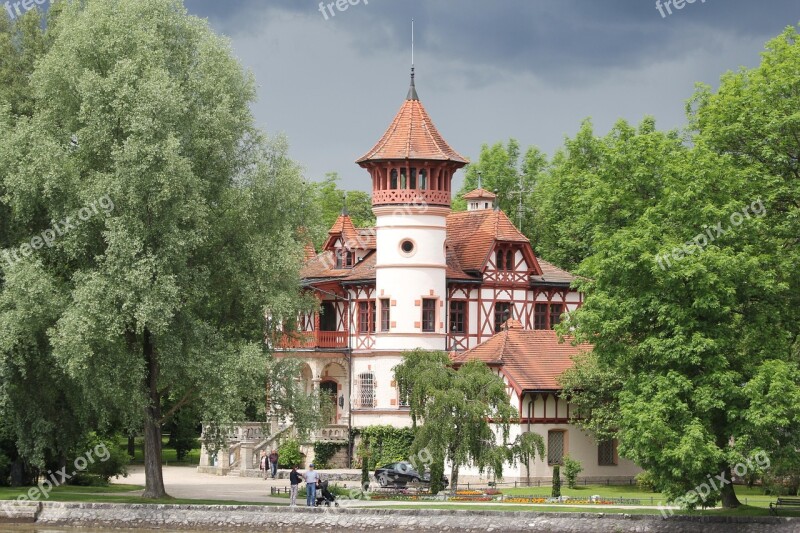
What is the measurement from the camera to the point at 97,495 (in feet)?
159

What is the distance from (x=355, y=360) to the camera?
67.3 meters

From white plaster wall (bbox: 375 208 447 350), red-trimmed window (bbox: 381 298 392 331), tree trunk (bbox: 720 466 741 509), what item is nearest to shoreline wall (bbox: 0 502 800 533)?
tree trunk (bbox: 720 466 741 509)

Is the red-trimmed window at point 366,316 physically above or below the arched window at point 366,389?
above

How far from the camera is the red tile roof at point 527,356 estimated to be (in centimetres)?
5778

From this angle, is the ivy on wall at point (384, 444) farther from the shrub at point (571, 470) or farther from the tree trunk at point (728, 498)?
the tree trunk at point (728, 498)

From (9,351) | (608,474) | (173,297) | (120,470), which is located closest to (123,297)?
(173,297)

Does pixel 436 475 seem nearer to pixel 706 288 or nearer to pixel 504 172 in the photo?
pixel 706 288

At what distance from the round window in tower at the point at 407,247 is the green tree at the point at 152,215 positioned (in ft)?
58.3

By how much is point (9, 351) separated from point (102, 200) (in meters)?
5.64

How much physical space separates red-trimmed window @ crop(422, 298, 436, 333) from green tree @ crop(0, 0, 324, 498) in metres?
18.7

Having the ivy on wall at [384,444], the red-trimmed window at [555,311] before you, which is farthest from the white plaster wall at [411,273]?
the red-trimmed window at [555,311]

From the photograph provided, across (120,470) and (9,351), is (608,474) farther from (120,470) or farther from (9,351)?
(9,351)

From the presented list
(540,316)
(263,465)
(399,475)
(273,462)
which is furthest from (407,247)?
(399,475)

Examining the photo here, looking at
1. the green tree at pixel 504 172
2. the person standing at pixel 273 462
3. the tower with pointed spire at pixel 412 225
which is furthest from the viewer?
the green tree at pixel 504 172
